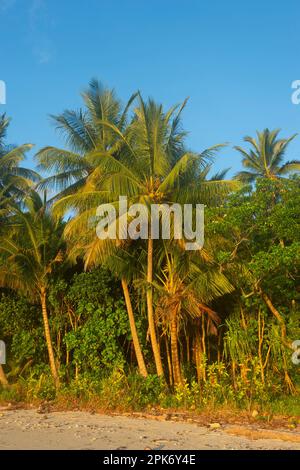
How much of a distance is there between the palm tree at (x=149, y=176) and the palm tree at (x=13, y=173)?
5.53 m

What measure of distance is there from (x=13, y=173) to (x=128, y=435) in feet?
42.2

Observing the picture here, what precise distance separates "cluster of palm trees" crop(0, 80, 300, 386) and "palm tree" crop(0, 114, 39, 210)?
2.87 m

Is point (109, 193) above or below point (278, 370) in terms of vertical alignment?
above

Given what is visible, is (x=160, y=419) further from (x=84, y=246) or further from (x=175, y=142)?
(x=175, y=142)

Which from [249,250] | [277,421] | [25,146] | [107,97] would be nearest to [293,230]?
[249,250]

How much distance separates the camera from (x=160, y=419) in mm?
10266

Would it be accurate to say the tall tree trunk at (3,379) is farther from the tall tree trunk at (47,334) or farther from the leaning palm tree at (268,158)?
the leaning palm tree at (268,158)

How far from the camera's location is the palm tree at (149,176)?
1226cm

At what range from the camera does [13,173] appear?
19.0 metres

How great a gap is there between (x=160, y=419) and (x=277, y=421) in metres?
2.27

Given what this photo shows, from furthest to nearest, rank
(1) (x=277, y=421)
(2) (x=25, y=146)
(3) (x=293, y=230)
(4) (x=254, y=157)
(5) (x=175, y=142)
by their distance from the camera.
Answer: (4) (x=254, y=157), (2) (x=25, y=146), (5) (x=175, y=142), (3) (x=293, y=230), (1) (x=277, y=421)

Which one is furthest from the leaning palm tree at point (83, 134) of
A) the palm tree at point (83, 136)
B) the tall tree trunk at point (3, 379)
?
the tall tree trunk at point (3, 379)

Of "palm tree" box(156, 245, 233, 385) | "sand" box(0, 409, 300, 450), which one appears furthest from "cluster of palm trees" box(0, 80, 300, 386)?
"sand" box(0, 409, 300, 450)

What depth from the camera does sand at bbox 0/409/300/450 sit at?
297 inches
